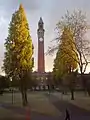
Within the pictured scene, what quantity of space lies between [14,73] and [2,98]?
3.22 m

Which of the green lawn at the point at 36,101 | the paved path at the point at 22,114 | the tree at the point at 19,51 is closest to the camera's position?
the paved path at the point at 22,114

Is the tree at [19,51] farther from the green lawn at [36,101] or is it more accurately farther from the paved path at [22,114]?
the paved path at [22,114]

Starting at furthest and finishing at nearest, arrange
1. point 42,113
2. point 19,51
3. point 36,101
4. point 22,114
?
point 19,51, point 36,101, point 42,113, point 22,114

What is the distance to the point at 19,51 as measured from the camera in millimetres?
30609

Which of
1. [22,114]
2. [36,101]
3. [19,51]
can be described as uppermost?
[19,51]

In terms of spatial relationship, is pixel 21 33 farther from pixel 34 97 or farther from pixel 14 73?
pixel 34 97

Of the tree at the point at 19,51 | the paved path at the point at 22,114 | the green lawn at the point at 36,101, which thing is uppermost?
the tree at the point at 19,51

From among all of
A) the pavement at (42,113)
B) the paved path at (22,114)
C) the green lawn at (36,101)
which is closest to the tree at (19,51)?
the green lawn at (36,101)

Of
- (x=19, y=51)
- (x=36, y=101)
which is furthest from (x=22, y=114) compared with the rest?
(x=19, y=51)

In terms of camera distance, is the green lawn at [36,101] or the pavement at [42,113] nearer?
the pavement at [42,113]

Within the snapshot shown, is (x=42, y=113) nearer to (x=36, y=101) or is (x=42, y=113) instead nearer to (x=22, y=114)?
(x=22, y=114)

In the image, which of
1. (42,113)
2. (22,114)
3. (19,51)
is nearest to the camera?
(22,114)

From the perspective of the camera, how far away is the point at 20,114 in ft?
82.7

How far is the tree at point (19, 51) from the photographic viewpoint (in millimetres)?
30094
